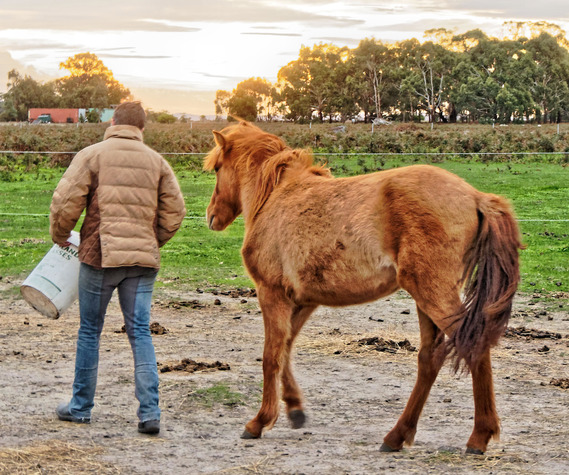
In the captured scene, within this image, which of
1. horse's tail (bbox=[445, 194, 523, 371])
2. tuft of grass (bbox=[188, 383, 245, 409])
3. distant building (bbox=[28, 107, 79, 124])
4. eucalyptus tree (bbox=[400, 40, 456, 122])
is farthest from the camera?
distant building (bbox=[28, 107, 79, 124])

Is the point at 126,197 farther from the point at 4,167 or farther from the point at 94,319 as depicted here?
the point at 4,167

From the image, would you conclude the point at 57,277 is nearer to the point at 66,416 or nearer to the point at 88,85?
the point at 66,416

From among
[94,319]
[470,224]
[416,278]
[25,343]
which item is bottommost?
[25,343]

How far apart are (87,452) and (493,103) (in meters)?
75.1

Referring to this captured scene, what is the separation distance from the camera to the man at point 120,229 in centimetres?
487

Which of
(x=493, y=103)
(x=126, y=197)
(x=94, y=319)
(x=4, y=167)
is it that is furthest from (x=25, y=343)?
(x=493, y=103)

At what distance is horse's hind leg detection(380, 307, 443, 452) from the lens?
457 cm

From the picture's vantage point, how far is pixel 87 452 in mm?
4504

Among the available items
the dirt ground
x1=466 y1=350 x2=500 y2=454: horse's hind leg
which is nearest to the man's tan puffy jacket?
the dirt ground

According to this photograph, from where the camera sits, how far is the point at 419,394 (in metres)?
4.61

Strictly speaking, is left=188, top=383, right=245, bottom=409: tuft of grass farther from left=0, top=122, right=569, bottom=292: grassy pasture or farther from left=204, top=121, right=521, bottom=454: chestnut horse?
left=0, top=122, right=569, bottom=292: grassy pasture

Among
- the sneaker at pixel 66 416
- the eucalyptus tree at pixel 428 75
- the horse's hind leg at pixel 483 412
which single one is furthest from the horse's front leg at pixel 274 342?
the eucalyptus tree at pixel 428 75

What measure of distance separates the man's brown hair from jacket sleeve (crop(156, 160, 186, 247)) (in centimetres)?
31

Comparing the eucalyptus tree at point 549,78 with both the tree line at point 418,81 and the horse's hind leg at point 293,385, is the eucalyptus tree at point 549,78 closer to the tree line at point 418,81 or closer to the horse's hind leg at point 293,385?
the tree line at point 418,81
